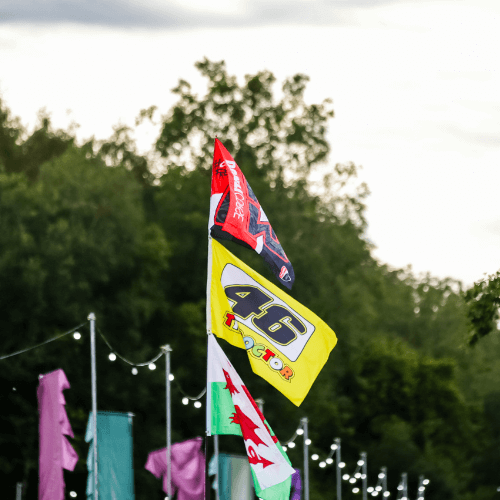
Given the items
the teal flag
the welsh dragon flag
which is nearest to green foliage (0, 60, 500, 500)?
the teal flag

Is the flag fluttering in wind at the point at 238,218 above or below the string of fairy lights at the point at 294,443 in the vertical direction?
above

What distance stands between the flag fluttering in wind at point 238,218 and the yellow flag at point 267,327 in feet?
0.69

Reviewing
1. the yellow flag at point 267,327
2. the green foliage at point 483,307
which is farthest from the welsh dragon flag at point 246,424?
the green foliage at point 483,307

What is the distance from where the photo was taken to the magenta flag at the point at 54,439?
13.9 m

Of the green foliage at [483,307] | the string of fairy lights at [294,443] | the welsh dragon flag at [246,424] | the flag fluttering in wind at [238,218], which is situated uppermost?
the flag fluttering in wind at [238,218]

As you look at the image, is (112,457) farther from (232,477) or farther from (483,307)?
(483,307)

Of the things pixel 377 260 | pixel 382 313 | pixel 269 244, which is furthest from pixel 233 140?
pixel 269 244

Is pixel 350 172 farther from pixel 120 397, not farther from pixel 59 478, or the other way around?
pixel 59 478

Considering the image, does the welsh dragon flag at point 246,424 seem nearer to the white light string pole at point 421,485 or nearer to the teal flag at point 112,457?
the teal flag at point 112,457

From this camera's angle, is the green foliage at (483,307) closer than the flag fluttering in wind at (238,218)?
No

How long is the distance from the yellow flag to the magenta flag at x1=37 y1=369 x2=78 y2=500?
5.36 metres

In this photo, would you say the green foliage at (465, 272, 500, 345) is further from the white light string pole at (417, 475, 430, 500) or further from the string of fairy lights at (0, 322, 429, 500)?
the white light string pole at (417, 475, 430, 500)

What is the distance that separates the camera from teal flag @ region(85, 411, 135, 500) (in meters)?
14.3

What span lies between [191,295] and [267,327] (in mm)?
20754
